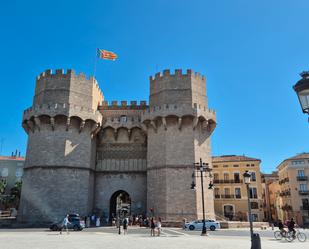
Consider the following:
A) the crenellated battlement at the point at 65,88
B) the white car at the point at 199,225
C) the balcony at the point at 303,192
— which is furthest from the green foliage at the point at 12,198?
the balcony at the point at 303,192

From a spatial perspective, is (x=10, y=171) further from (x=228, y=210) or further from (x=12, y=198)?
(x=228, y=210)

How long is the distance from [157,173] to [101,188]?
666cm

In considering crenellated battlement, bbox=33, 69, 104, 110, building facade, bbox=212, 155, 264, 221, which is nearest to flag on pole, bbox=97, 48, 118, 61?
crenellated battlement, bbox=33, 69, 104, 110

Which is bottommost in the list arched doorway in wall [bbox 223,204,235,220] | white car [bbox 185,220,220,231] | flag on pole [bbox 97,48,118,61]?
white car [bbox 185,220,220,231]

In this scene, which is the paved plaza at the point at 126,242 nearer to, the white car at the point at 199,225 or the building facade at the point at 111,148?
the white car at the point at 199,225

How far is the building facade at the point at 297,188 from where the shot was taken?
149 ft

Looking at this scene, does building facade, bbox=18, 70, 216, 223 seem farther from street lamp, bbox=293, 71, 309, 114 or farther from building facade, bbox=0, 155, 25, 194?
building facade, bbox=0, 155, 25, 194

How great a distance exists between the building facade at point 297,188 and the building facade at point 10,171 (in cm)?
5208

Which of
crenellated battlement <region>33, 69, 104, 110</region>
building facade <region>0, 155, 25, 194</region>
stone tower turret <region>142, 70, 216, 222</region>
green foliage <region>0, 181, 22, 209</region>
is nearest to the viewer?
stone tower turret <region>142, 70, 216, 222</region>

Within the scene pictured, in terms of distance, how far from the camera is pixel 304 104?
5512mm

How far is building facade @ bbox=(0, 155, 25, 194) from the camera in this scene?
6266 cm

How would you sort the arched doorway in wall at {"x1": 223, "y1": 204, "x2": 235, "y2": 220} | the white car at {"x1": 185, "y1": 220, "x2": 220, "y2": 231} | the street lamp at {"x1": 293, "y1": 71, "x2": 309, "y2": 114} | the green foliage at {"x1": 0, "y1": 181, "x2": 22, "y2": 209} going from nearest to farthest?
the street lamp at {"x1": 293, "y1": 71, "x2": 309, "y2": 114}, the white car at {"x1": 185, "y1": 220, "x2": 220, "y2": 231}, the arched doorway in wall at {"x1": 223, "y1": 204, "x2": 235, "y2": 220}, the green foliage at {"x1": 0, "y1": 181, "x2": 22, "y2": 209}

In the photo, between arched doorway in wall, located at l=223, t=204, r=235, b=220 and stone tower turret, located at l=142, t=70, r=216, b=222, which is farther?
arched doorway in wall, located at l=223, t=204, r=235, b=220

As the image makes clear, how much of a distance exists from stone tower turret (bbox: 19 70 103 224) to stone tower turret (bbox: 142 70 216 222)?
19.4 feet
